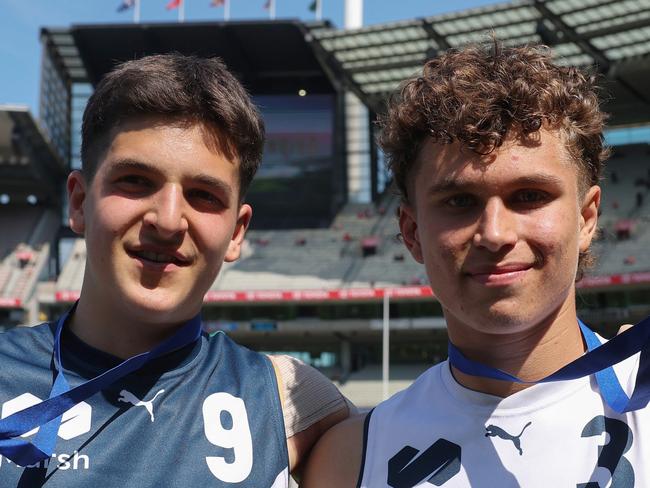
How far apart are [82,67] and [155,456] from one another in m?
43.7

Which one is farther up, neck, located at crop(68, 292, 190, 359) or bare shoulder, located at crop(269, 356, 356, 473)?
neck, located at crop(68, 292, 190, 359)

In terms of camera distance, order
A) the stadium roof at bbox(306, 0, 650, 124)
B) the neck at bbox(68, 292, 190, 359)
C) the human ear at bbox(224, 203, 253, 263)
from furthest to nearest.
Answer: the stadium roof at bbox(306, 0, 650, 124) → the human ear at bbox(224, 203, 253, 263) → the neck at bbox(68, 292, 190, 359)

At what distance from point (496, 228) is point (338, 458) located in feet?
3.33

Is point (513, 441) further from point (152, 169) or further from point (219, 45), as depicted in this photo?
point (219, 45)

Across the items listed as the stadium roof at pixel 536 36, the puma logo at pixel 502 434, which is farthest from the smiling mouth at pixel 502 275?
the stadium roof at pixel 536 36

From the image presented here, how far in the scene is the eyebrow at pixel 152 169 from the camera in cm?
240

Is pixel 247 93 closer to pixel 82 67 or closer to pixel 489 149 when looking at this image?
pixel 489 149

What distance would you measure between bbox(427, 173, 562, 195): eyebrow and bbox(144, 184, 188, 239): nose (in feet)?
2.70

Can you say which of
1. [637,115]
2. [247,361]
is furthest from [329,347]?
[247,361]

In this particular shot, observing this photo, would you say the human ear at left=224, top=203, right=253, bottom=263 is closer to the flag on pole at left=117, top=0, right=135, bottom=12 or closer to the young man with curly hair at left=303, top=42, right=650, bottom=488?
the young man with curly hair at left=303, top=42, right=650, bottom=488

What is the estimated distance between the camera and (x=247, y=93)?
2742 millimetres

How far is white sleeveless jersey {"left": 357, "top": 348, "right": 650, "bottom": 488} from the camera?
7.23 ft

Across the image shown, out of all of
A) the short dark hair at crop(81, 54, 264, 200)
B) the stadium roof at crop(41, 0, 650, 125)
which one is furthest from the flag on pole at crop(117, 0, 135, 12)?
the short dark hair at crop(81, 54, 264, 200)

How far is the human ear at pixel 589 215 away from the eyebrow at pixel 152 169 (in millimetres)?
1211
